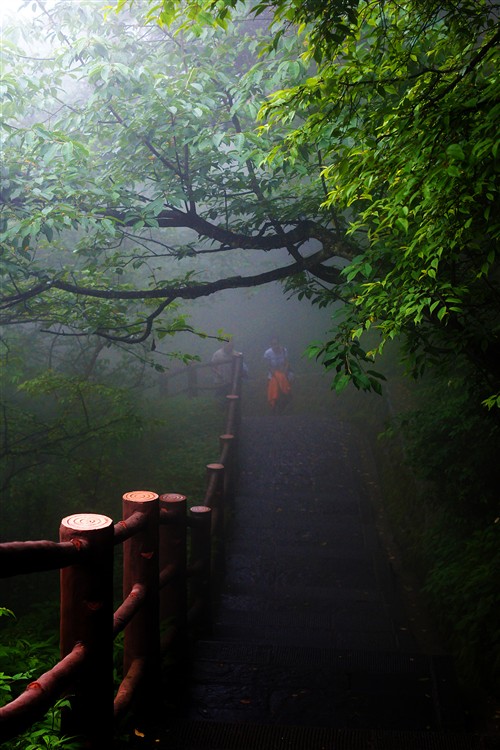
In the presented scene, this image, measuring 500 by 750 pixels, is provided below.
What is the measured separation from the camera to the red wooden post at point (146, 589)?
327cm

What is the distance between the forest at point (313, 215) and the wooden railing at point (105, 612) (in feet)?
1.02

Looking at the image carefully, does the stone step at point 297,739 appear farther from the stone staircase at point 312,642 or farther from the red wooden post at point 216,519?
the red wooden post at point 216,519

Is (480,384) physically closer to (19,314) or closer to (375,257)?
(375,257)

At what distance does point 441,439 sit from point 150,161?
461cm

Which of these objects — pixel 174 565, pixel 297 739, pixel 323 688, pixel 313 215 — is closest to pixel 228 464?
pixel 313 215

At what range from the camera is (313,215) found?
6.42m

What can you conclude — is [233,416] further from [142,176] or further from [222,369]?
[222,369]

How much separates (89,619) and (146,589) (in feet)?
2.72

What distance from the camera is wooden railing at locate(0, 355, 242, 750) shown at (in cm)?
207

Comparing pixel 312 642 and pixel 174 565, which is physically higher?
pixel 174 565

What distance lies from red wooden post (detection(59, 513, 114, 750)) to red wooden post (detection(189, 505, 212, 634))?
244 cm

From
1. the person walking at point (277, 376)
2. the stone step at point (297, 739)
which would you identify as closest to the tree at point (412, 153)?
the stone step at point (297, 739)

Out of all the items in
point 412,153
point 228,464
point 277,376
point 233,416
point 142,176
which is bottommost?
point 228,464

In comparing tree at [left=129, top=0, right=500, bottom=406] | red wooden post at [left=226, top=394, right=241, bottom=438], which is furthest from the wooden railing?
red wooden post at [left=226, top=394, right=241, bottom=438]
